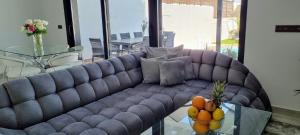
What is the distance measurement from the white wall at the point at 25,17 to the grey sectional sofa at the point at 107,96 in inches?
113

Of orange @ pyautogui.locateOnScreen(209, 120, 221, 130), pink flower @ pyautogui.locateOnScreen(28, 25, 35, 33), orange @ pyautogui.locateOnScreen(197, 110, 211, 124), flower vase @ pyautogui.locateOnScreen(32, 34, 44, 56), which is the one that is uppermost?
pink flower @ pyautogui.locateOnScreen(28, 25, 35, 33)

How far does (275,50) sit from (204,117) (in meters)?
1.79

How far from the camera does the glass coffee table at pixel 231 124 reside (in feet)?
6.25

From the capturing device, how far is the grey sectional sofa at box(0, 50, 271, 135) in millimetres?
2072

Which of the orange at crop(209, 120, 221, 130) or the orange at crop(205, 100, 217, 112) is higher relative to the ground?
the orange at crop(205, 100, 217, 112)

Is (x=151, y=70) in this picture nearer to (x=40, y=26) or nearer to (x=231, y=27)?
(x=231, y=27)

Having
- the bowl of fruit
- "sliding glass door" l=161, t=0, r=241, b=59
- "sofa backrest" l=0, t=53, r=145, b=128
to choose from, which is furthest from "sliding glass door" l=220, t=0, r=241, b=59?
the bowl of fruit

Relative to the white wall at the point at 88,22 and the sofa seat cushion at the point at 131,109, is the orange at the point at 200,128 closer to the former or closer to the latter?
the sofa seat cushion at the point at 131,109

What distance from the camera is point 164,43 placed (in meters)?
4.24

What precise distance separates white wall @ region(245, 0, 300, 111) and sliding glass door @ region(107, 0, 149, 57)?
6.17 ft

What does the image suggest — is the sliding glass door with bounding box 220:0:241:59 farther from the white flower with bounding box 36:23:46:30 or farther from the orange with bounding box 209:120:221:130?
the white flower with bounding box 36:23:46:30

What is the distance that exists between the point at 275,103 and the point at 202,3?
178 centimetres

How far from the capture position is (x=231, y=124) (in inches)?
78.7

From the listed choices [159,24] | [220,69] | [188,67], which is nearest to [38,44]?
[159,24]
